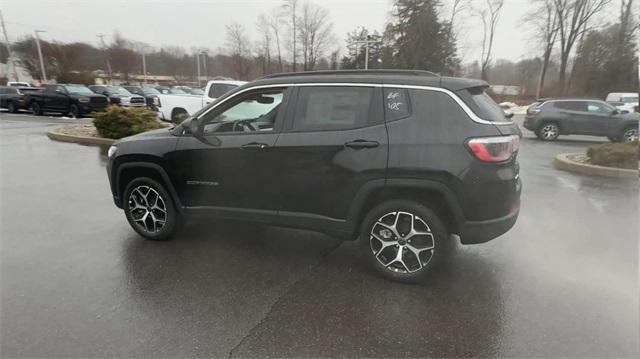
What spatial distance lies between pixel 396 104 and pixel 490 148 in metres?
0.89

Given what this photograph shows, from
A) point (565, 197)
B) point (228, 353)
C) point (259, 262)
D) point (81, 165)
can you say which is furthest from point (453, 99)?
point (81, 165)

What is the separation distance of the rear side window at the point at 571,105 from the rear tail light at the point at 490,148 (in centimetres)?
1434

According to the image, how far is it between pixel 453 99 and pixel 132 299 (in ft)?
10.7

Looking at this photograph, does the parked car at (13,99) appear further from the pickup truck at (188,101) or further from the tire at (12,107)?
the pickup truck at (188,101)

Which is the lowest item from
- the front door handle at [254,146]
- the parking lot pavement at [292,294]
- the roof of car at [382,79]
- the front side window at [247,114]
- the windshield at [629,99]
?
the parking lot pavement at [292,294]

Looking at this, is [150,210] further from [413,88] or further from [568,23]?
[568,23]

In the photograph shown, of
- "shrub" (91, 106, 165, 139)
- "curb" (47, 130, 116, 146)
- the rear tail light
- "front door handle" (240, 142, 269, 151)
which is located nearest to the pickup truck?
"shrub" (91, 106, 165, 139)

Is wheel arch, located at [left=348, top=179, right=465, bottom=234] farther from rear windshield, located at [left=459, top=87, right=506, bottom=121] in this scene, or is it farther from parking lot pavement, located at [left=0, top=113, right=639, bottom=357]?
rear windshield, located at [left=459, top=87, right=506, bottom=121]

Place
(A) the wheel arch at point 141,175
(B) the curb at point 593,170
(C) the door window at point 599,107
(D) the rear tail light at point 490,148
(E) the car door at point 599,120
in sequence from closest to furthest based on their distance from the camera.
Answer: (D) the rear tail light at point 490,148 < (A) the wheel arch at point 141,175 < (B) the curb at point 593,170 < (E) the car door at point 599,120 < (C) the door window at point 599,107

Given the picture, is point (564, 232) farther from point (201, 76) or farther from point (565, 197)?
point (201, 76)

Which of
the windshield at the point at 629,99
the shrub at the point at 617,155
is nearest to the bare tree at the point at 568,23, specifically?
the windshield at the point at 629,99

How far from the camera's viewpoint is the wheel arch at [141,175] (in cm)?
436

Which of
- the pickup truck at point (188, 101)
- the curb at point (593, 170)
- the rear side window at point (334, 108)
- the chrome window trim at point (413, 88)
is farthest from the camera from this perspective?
the pickup truck at point (188, 101)

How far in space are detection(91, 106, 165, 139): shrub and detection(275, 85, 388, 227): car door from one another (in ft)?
28.4
